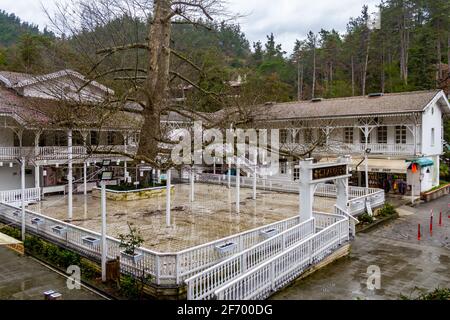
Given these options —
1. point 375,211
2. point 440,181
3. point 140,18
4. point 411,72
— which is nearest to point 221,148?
point 140,18

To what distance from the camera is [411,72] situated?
40.6 metres

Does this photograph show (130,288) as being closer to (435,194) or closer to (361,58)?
(435,194)

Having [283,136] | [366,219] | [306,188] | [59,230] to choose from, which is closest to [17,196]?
[59,230]

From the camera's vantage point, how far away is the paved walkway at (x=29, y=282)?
862 cm

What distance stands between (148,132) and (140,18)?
4.29m

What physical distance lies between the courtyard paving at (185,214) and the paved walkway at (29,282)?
2468mm

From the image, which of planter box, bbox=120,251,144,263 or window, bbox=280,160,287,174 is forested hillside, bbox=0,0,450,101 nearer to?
window, bbox=280,160,287,174

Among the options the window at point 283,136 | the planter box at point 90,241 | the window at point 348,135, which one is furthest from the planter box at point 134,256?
the window at point 283,136

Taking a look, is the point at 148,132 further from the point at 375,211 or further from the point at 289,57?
the point at 289,57

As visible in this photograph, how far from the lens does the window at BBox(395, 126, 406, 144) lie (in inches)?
939

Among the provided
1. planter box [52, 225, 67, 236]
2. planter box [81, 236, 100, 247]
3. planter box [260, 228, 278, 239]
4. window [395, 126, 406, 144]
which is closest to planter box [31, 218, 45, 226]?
planter box [52, 225, 67, 236]

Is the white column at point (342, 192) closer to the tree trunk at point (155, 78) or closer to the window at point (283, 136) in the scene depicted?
the tree trunk at point (155, 78)

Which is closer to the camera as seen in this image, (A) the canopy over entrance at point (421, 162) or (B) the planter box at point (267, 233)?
(B) the planter box at point (267, 233)

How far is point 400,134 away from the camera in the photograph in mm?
24078
